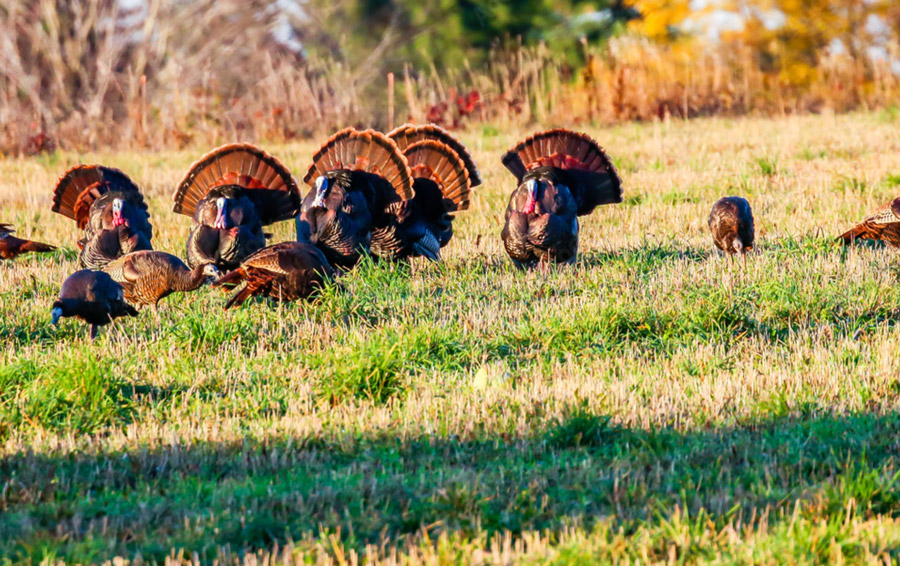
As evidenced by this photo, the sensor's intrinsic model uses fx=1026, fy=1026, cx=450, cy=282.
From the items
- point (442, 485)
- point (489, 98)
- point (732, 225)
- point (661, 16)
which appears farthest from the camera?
point (661, 16)

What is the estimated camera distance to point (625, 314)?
21.2 ft

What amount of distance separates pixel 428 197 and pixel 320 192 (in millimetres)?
1244

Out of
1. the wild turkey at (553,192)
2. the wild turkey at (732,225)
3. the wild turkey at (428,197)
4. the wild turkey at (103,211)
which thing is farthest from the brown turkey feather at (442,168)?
the wild turkey at (103,211)

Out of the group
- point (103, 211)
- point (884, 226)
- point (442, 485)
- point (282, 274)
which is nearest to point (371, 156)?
point (282, 274)

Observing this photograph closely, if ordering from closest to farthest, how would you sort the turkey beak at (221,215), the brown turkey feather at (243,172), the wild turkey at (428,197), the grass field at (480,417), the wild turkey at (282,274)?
1. the grass field at (480,417)
2. the wild turkey at (282,274)
3. the turkey beak at (221,215)
4. the brown turkey feather at (243,172)
5. the wild turkey at (428,197)

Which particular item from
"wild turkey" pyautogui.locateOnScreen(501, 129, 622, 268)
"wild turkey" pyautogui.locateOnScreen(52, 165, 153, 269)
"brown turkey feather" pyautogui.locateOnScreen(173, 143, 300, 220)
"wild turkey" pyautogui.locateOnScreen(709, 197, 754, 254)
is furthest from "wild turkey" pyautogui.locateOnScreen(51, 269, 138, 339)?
"wild turkey" pyautogui.locateOnScreen(709, 197, 754, 254)

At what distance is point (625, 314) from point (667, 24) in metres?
25.1

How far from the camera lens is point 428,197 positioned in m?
9.03

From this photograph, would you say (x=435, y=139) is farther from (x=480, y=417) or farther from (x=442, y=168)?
(x=480, y=417)

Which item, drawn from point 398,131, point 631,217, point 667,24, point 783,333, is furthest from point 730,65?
point 783,333

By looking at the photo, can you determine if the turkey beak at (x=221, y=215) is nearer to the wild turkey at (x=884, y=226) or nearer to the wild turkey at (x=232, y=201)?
the wild turkey at (x=232, y=201)

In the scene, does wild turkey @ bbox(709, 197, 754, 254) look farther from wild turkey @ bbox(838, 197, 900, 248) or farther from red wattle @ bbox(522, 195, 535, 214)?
red wattle @ bbox(522, 195, 535, 214)

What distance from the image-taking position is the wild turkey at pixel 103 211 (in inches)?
329

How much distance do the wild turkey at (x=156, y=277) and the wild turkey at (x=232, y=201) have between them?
0.66 metres
